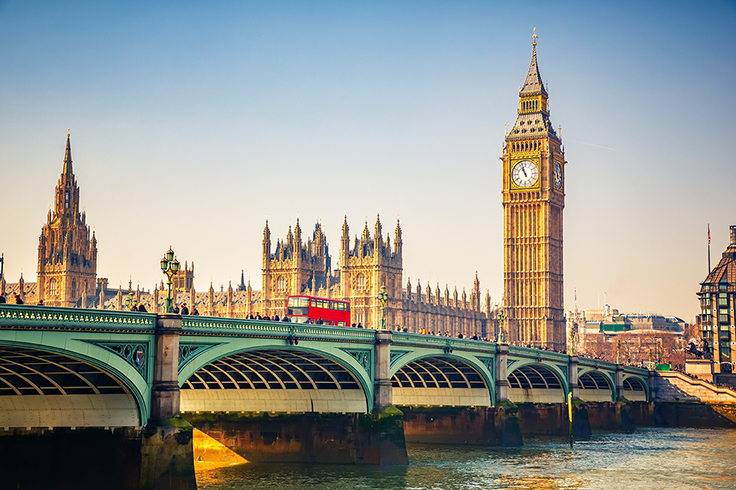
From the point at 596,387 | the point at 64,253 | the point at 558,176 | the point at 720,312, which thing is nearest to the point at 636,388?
the point at 596,387

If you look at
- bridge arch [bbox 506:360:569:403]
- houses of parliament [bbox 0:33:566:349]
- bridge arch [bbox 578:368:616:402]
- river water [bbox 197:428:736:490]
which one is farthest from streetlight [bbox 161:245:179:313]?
houses of parliament [bbox 0:33:566:349]

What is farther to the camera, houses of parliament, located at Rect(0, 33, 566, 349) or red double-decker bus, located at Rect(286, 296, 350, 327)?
houses of parliament, located at Rect(0, 33, 566, 349)

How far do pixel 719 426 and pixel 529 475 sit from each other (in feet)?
141

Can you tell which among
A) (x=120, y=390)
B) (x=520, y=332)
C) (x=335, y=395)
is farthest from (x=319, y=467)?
(x=520, y=332)

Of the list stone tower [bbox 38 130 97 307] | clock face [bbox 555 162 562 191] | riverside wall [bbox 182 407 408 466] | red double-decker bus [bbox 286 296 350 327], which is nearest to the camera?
riverside wall [bbox 182 407 408 466]

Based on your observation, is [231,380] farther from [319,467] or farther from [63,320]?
[63,320]

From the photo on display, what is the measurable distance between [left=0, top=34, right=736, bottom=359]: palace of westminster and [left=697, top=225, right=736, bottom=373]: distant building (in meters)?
0.39

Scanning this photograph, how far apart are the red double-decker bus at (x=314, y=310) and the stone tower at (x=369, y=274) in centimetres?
5361

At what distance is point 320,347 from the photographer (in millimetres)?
38125

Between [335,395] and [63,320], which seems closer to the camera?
[63,320]

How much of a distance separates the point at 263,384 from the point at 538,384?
27.0 metres

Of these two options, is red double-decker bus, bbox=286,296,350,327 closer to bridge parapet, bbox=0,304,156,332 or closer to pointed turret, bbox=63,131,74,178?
bridge parapet, bbox=0,304,156,332

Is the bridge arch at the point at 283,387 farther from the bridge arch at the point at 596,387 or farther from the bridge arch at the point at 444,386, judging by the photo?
the bridge arch at the point at 596,387

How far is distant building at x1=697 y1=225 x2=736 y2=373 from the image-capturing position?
105 metres
